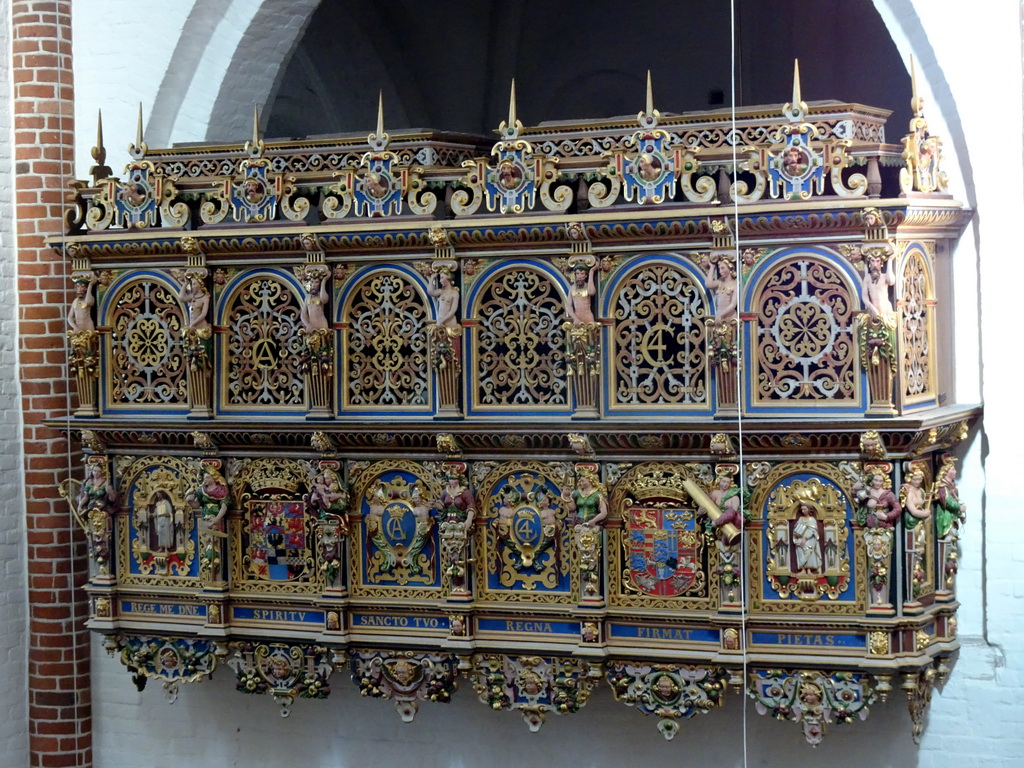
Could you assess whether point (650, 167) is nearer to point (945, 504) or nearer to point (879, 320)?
point (879, 320)

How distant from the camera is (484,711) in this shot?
1088cm

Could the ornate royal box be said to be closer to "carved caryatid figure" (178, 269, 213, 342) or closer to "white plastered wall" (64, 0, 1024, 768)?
"carved caryatid figure" (178, 269, 213, 342)

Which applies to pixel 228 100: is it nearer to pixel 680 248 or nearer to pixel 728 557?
pixel 680 248

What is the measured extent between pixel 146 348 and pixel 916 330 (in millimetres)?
4654

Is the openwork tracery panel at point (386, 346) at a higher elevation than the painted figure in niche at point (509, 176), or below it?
below

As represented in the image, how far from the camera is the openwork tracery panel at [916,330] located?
931 cm

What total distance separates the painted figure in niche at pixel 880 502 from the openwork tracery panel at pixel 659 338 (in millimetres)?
1009

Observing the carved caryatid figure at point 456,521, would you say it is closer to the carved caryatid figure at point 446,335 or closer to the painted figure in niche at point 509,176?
the carved caryatid figure at point 446,335

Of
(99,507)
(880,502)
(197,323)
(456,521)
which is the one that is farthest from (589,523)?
(99,507)

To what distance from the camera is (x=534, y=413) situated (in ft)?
32.4

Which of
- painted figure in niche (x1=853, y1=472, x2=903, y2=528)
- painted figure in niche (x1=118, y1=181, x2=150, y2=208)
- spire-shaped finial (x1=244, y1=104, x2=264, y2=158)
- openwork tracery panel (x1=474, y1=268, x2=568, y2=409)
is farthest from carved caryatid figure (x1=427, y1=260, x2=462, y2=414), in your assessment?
painted figure in niche (x1=853, y1=472, x2=903, y2=528)

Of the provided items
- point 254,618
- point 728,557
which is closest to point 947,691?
point 728,557

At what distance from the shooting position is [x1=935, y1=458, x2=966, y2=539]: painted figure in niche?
960 cm

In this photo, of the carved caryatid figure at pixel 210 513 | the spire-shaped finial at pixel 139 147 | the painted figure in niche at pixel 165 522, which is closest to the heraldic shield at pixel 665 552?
the carved caryatid figure at pixel 210 513
